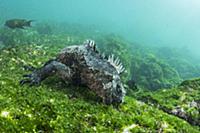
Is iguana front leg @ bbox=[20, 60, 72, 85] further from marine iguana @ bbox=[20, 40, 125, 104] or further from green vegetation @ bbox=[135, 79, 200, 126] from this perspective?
green vegetation @ bbox=[135, 79, 200, 126]

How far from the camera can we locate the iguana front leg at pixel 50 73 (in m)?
10.7

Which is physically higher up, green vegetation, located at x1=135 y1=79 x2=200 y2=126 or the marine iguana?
the marine iguana

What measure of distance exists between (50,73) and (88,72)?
1.16 metres

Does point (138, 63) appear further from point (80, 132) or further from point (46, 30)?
point (80, 132)

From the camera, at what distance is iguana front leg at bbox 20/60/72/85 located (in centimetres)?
1067

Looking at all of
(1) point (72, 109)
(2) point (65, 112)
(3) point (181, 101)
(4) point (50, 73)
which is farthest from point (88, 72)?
(3) point (181, 101)

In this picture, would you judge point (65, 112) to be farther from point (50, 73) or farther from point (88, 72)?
point (50, 73)

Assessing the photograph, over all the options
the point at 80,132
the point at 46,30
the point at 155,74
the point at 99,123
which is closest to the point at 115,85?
the point at 99,123

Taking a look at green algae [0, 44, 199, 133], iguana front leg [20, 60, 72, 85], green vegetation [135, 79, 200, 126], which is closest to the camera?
green algae [0, 44, 199, 133]

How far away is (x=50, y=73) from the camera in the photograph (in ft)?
36.0

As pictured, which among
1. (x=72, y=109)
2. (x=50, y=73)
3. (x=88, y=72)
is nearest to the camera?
(x=72, y=109)

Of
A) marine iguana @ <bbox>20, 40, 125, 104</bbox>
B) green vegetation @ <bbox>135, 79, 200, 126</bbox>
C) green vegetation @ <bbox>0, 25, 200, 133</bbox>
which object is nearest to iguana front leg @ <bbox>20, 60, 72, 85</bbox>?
marine iguana @ <bbox>20, 40, 125, 104</bbox>

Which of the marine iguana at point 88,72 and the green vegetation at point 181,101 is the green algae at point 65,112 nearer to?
the marine iguana at point 88,72

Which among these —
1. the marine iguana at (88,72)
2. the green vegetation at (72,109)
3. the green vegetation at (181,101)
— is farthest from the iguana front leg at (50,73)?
the green vegetation at (181,101)
